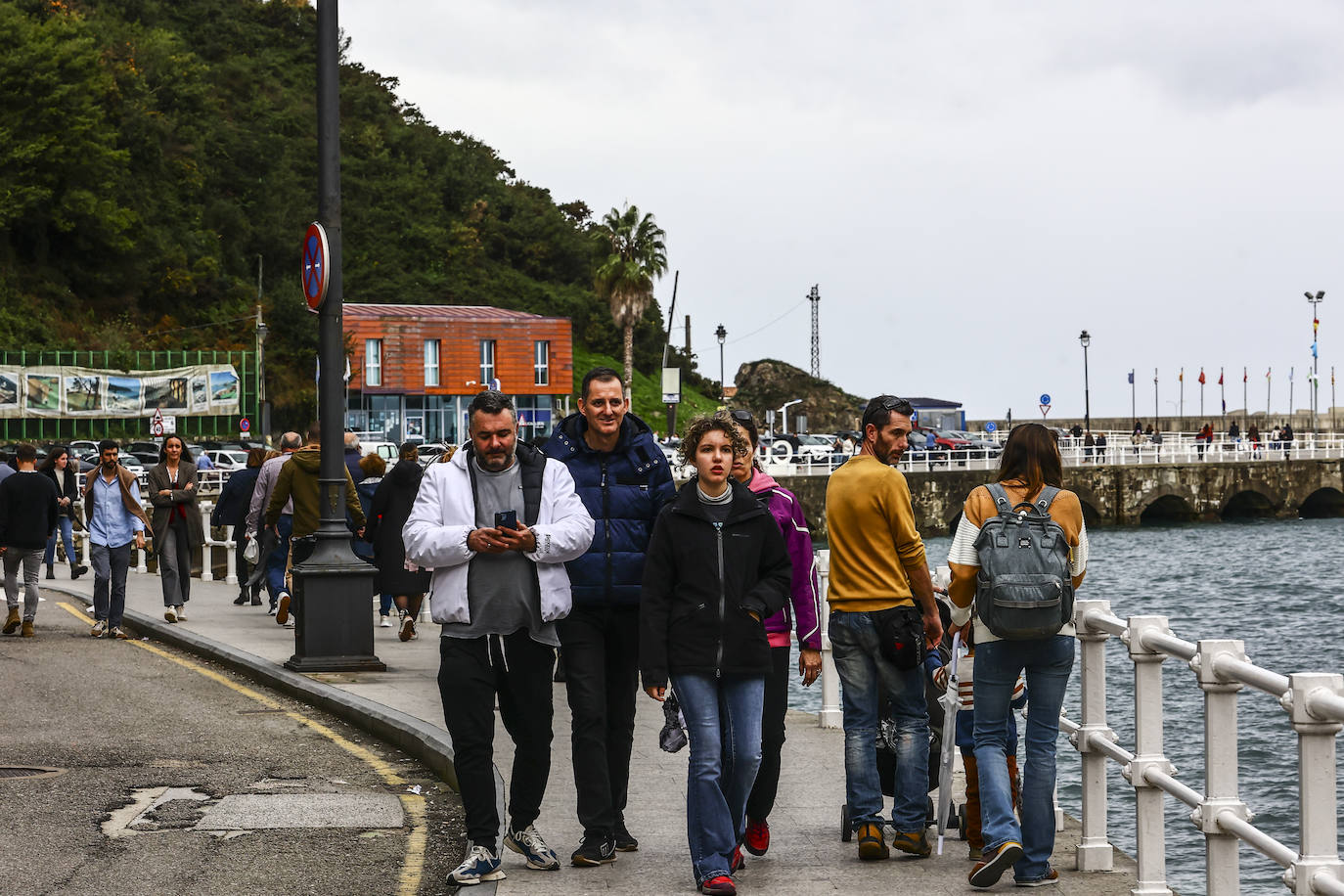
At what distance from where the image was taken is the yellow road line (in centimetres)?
699

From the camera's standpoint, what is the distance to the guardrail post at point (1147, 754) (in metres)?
5.98

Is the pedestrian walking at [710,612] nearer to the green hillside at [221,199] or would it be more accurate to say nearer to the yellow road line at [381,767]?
the yellow road line at [381,767]

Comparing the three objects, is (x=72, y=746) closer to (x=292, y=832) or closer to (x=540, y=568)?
(x=292, y=832)

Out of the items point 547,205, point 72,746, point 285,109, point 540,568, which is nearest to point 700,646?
point 540,568

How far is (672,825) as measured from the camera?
770 cm

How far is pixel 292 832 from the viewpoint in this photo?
25.3ft

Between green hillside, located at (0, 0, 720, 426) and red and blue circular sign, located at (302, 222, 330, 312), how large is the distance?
6111cm

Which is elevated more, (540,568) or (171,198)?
(171,198)

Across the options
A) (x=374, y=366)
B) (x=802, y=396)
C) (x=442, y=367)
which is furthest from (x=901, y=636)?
(x=802, y=396)

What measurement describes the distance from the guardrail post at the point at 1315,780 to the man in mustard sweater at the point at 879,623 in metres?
2.39

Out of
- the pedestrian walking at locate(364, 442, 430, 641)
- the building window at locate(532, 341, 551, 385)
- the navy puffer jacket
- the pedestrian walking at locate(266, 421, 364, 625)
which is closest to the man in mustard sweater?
the navy puffer jacket

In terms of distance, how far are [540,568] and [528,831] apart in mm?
1141

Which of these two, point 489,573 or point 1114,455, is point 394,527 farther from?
point 1114,455

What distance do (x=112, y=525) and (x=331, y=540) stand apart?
414 centimetres
